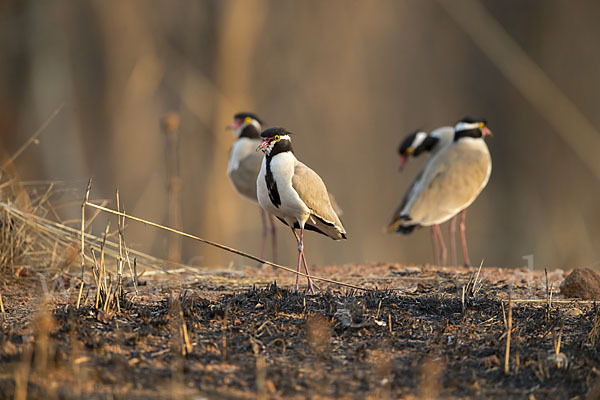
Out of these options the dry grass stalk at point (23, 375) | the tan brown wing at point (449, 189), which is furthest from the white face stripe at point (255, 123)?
the dry grass stalk at point (23, 375)

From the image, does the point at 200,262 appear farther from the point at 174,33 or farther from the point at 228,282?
the point at 228,282

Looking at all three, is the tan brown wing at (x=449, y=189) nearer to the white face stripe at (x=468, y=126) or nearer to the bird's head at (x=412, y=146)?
the white face stripe at (x=468, y=126)

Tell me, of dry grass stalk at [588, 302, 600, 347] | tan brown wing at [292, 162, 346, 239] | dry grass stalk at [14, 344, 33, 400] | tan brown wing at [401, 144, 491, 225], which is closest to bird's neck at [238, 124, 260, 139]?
tan brown wing at [401, 144, 491, 225]

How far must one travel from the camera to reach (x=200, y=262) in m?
11.1

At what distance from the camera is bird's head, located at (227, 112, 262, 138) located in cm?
807

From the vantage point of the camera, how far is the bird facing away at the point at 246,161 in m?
7.25

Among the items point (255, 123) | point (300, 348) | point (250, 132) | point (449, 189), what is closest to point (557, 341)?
point (300, 348)

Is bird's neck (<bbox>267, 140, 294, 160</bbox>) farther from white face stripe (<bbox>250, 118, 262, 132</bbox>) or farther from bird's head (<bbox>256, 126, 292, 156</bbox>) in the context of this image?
white face stripe (<bbox>250, 118, 262, 132</bbox>)

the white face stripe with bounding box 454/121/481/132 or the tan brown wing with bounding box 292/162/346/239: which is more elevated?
the white face stripe with bounding box 454/121/481/132

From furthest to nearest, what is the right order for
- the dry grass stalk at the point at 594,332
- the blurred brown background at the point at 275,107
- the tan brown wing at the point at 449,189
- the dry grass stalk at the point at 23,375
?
the blurred brown background at the point at 275,107, the tan brown wing at the point at 449,189, the dry grass stalk at the point at 594,332, the dry grass stalk at the point at 23,375

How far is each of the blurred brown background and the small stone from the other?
7953 millimetres

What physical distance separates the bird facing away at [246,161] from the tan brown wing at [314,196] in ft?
7.04

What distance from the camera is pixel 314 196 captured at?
16.0ft

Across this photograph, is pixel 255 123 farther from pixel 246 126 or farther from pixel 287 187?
pixel 287 187
